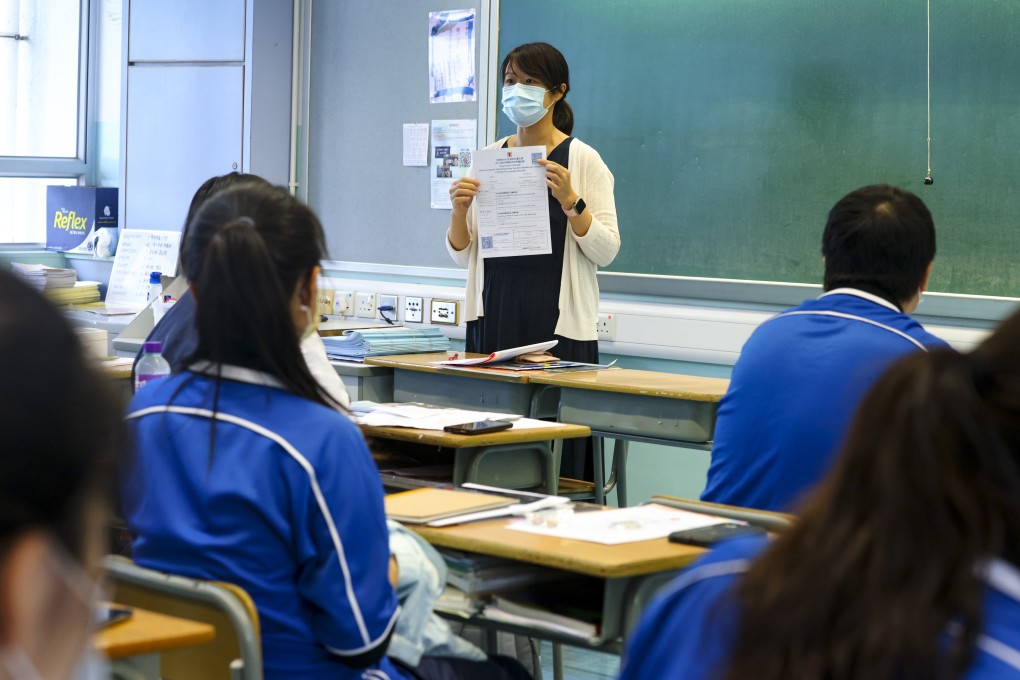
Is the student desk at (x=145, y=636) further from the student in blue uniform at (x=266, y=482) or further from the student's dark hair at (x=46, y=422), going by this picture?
the student's dark hair at (x=46, y=422)

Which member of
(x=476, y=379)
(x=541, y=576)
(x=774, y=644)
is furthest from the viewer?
(x=476, y=379)

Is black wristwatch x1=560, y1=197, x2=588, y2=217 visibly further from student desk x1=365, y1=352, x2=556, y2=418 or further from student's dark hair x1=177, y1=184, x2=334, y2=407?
student's dark hair x1=177, y1=184, x2=334, y2=407

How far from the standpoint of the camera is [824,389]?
2395 millimetres

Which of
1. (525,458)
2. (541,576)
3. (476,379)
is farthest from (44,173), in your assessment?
(541,576)

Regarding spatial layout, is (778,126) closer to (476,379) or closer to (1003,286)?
(1003,286)

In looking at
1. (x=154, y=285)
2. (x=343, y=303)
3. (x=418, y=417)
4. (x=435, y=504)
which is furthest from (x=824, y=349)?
(x=154, y=285)

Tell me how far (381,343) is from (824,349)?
95.9 inches

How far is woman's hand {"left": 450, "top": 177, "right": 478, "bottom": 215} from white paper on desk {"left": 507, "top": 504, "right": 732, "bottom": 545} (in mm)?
2162

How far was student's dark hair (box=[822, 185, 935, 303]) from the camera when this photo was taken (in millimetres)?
2539

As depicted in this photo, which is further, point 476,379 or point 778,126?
point 778,126

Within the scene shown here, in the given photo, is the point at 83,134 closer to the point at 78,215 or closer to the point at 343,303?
the point at 78,215

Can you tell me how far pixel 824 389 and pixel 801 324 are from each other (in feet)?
0.46

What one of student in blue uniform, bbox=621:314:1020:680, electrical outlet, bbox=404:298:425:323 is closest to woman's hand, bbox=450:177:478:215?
electrical outlet, bbox=404:298:425:323

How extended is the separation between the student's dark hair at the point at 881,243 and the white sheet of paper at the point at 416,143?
3595mm
